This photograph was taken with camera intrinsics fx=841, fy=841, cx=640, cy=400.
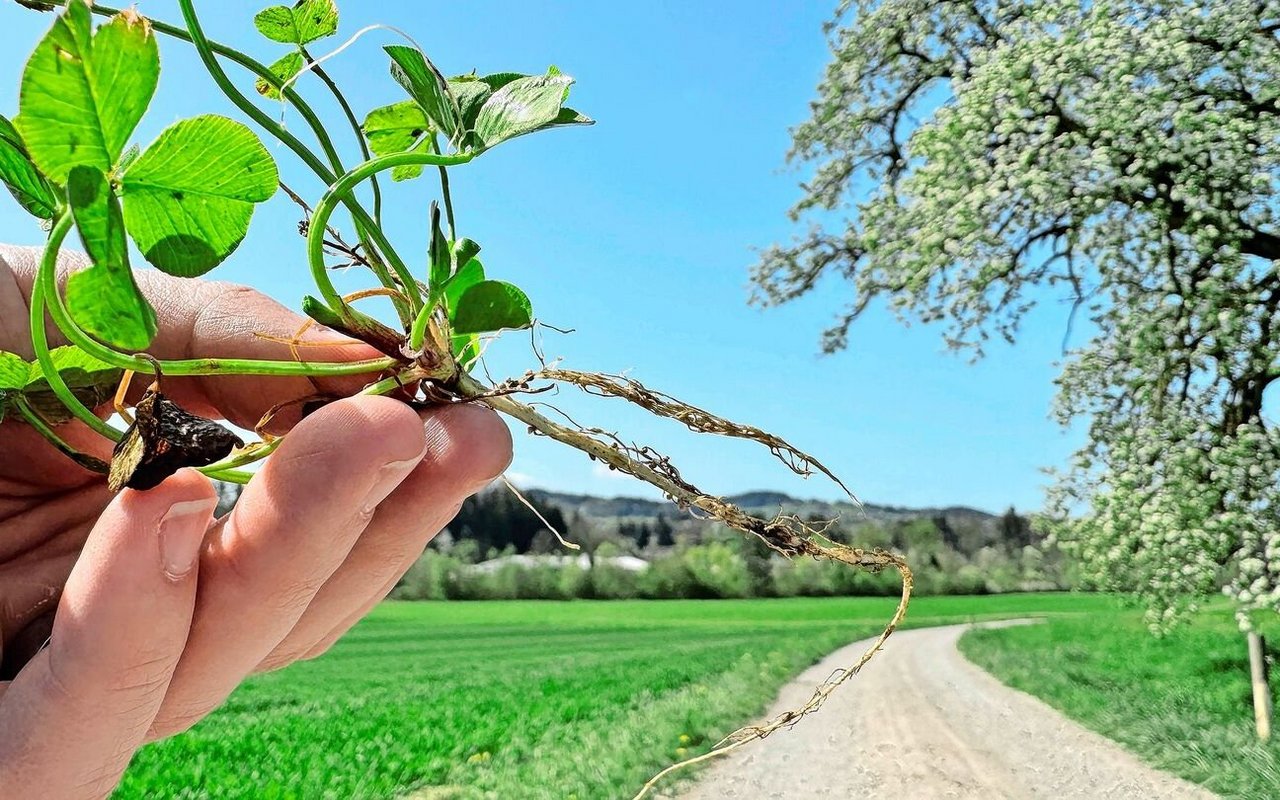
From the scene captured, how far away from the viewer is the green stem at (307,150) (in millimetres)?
1069

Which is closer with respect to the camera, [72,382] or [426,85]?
[426,85]

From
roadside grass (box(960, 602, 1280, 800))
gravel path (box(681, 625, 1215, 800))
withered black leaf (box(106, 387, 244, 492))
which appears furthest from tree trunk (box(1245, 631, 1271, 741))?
withered black leaf (box(106, 387, 244, 492))

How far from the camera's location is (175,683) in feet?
4.64

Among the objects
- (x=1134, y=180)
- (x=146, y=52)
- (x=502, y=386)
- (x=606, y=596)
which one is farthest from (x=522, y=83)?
(x=606, y=596)

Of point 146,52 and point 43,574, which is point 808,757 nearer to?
point 43,574

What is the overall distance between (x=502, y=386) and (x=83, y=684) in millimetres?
773

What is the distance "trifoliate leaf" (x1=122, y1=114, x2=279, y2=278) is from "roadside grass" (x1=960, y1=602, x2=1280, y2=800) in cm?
835

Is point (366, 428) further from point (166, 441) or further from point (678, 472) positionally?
point (678, 472)

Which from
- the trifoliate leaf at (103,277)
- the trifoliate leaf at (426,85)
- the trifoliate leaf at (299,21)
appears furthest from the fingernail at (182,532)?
the trifoliate leaf at (299,21)

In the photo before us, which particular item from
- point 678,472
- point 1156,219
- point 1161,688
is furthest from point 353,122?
point 1161,688

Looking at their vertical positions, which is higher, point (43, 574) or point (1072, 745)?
point (43, 574)

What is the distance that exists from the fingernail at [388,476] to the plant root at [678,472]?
8.5 inches

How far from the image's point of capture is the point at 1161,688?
12.1 meters

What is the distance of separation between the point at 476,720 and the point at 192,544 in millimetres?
9201
